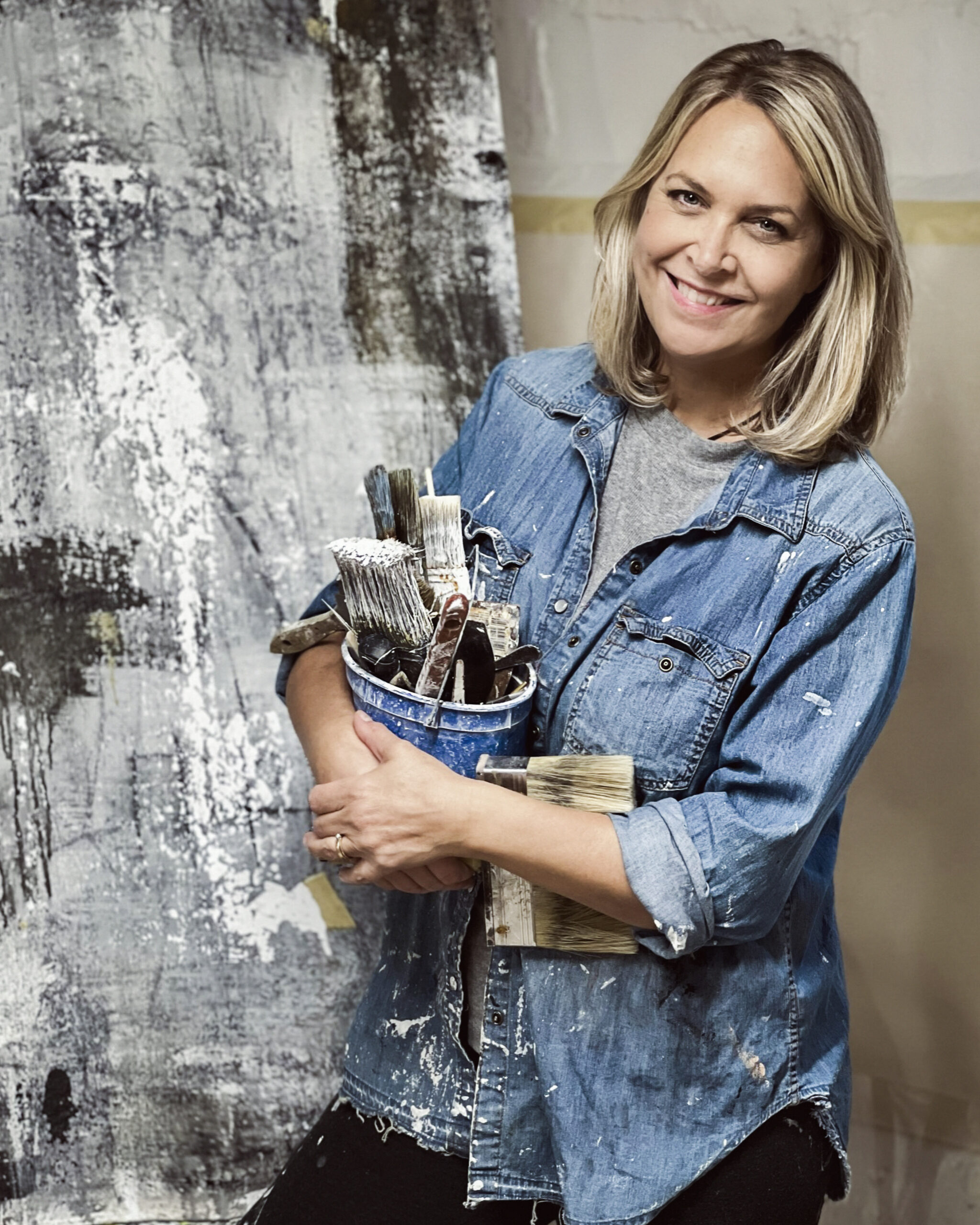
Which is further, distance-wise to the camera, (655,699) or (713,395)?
(713,395)

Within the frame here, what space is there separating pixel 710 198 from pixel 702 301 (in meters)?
0.12

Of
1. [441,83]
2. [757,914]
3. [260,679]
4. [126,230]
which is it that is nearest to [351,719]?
[757,914]

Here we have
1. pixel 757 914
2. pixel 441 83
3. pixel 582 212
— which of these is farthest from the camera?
pixel 582 212

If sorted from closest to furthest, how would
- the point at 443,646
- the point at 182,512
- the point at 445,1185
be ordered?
the point at 443,646 → the point at 445,1185 → the point at 182,512

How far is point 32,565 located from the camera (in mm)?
1932

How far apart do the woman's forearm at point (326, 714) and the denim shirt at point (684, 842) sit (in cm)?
22

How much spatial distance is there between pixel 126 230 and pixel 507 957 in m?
1.35

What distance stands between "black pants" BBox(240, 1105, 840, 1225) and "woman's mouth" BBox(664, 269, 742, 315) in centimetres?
95

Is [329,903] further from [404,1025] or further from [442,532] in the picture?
[442,532]

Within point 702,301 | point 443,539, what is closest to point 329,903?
point 443,539

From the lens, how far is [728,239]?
135 cm

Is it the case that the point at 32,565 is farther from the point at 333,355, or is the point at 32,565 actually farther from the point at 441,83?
the point at 441,83

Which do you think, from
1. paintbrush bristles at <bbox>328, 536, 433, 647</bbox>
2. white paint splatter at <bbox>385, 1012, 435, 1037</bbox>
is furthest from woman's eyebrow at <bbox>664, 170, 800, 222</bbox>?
white paint splatter at <bbox>385, 1012, 435, 1037</bbox>

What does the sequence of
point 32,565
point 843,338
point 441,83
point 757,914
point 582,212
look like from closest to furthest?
1. point 757,914
2. point 843,338
3. point 32,565
4. point 441,83
5. point 582,212
